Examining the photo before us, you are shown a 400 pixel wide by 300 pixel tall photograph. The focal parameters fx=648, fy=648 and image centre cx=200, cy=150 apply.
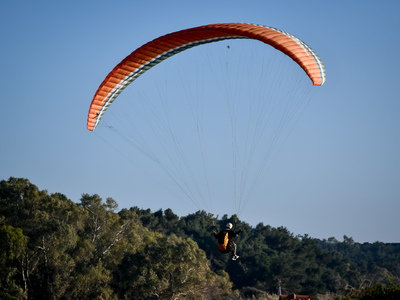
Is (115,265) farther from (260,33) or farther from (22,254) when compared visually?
(260,33)

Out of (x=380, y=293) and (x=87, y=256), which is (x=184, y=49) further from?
(x=87, y=256)

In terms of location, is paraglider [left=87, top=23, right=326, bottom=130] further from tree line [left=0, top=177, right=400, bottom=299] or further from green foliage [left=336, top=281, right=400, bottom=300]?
tree line [left=0, top=177, right=400, bottom=299]

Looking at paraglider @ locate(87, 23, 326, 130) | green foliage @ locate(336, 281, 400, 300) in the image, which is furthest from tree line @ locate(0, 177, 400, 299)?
paraglider @ locate(87, 23, 326, 130)

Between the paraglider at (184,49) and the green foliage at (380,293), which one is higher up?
the paraglider at (184,49)

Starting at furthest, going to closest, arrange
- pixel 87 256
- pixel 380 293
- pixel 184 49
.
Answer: pixel 87 256, pixel 380 293, pixel 184 49

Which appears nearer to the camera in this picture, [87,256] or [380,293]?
[380,293]

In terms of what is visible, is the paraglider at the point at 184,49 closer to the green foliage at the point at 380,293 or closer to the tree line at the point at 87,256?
the green foliage at the point at 380,293

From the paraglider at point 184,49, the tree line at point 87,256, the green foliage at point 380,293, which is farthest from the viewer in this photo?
the tree line at point 87,256

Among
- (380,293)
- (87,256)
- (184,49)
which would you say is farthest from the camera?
(87,256)

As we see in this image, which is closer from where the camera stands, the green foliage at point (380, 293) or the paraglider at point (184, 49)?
the paraglider at point (184, 49)

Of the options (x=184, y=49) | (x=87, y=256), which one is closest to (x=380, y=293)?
(x=184, y=49)

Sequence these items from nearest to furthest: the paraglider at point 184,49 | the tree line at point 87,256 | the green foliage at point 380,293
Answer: the paraglider at point 184,49
the green foliage at point 380,293
the tree line at point 87,256

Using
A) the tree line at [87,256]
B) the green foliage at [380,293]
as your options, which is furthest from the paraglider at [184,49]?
the tree line at [87,256]

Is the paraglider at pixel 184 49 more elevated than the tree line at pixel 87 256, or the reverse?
the paraglider at pixel 184 49
